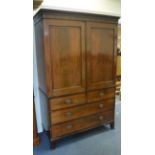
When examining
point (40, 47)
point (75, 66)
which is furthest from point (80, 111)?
point (40, 47)

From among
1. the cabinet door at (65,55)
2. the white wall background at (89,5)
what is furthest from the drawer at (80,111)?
the white wall background at (89,5)

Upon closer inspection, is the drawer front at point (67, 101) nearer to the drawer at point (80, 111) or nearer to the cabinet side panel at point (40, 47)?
the drawer at point (80, 111)

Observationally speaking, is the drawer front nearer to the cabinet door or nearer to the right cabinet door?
the cabinet door

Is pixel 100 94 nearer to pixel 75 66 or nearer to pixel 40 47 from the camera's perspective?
pixel 75 66

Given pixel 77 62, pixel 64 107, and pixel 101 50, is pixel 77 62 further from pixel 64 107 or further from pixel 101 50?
pixel 64 107

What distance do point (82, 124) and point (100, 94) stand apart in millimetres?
497

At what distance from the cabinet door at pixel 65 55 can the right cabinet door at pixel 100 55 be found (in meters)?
0.12

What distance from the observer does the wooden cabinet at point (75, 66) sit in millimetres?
1862

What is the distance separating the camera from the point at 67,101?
6.73 ft

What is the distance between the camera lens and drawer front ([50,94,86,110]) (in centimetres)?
197

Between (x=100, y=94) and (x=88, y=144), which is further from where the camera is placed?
(x=100, y=94)

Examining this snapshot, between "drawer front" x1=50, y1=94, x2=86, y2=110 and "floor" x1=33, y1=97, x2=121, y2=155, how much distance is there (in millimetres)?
568

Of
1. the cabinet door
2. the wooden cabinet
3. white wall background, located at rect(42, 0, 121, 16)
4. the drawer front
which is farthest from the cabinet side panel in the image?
white wall background, located at rect(42, 0, 121, 16)
